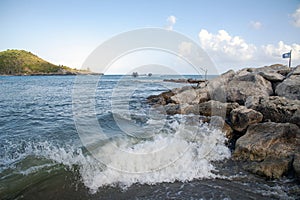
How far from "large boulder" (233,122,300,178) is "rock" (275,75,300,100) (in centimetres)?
551

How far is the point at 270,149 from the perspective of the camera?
232 inches

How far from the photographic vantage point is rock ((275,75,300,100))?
10.7m

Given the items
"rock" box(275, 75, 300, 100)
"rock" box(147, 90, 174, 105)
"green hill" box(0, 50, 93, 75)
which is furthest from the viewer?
"green hill" box(0, 50, 93, 75)

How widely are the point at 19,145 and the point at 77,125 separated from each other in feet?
10.4

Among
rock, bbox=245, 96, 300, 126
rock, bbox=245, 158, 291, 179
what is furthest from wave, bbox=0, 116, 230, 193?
rock, bbox=245, 96, 300, 126

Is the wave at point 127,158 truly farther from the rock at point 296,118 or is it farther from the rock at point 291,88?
the rock at point 291,88

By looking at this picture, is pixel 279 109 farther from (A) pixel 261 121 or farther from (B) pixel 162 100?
(B) pixel 162 100

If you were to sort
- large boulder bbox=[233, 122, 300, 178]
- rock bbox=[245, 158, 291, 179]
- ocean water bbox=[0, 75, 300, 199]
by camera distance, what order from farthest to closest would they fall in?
large boulder bbox=[233, 122, 300, 178] → rock bbox=[245, 158, 291, 179] → ocean water bbox=[0, 75, 300, 199]

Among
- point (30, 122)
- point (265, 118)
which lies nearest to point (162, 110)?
point (265, 118)

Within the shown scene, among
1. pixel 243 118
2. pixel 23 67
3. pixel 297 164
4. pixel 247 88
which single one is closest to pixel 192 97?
pixel 247 88

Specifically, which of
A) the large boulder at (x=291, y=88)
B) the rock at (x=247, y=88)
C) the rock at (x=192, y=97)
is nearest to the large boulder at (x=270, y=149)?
the large boulder at (x=291, y=88)

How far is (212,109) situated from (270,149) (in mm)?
5226

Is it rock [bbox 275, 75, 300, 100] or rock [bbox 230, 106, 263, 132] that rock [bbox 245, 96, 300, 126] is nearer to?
rock [bbox 230, 106, 263, 132]

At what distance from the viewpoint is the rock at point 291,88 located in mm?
10742
